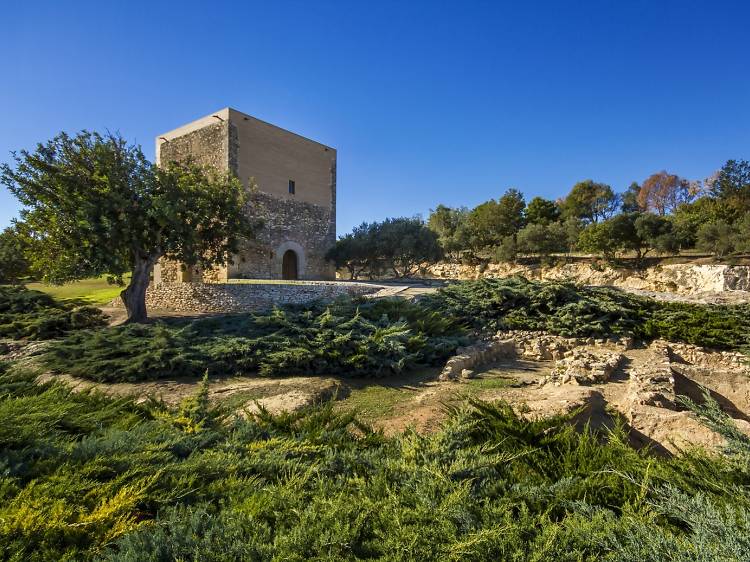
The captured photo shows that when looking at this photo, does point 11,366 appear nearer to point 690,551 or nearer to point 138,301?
point 690,551

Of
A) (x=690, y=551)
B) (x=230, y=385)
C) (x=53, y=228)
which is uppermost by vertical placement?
(x=53, y=228)

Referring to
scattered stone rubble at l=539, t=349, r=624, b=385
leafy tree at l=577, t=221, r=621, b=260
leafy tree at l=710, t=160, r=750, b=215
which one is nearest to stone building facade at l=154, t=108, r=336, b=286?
scattered stone rubble at l=539, t=349, r=624, b=385

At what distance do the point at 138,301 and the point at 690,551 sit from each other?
45.2 feet

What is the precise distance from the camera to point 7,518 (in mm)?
1363

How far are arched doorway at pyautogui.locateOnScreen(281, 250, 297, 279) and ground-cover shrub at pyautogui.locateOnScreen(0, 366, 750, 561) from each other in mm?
18135

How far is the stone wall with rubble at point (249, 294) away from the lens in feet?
44.9

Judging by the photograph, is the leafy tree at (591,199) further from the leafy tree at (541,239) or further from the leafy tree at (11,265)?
the leafy tree at (11,265)

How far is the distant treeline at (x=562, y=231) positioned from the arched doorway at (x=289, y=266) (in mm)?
2285

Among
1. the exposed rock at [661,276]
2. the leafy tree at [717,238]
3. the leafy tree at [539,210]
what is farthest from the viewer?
the leafy tree at [539,210]

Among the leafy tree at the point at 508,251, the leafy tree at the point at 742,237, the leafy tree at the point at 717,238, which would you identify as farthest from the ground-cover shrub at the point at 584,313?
the leafy tree at the point at 508,251

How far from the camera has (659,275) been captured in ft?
64.3

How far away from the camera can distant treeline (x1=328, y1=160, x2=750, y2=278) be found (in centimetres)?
2061

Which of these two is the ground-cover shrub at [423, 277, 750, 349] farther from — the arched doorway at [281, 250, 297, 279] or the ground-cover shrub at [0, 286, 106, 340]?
the arched doorway at [281, 250, 297, 279]

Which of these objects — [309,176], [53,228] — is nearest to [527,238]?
[309,176]
